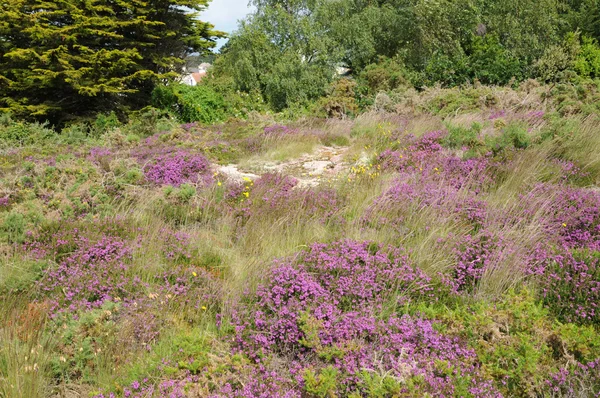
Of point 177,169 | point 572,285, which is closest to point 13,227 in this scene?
point 177,169

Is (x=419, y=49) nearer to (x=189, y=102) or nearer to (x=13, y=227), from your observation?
(x=189, y=102)

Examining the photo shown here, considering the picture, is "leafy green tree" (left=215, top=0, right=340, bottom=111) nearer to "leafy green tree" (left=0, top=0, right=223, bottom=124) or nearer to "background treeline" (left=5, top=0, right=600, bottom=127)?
"background treeline" (left=5, top=0, right=600, bottom=127)

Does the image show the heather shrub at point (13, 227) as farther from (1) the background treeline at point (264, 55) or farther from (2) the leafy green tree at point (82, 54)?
(2) the leafy green tree at point (82, 54)

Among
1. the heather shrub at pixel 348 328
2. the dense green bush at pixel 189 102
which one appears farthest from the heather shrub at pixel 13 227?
the dense green bush at pixel 189 102

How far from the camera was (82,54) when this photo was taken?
1519 centimetres

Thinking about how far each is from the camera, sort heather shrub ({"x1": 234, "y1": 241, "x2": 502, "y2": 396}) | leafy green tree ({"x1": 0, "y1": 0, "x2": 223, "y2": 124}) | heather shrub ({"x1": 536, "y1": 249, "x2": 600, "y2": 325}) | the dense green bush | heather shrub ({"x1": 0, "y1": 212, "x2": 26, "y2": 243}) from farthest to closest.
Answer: the dense green bush < leafy green tree ({"x1": 0, "y1": 0, "x2": 223, "y2": 124}) < heather shrub ({"x1": 0, "y1": 212, "x2": 26, "y2": 243}) < heather shrub ({"x1": 536, "y1": 249, "x2": 600, "y2": 325}) < heather shrub ({"x1": 234, "y1": 241, "x2": 502, "y2": 396})

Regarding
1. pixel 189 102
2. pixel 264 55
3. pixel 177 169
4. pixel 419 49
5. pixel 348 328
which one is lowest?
pixel 189 102

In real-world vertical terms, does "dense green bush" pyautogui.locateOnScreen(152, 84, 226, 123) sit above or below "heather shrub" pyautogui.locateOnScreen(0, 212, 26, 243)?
below

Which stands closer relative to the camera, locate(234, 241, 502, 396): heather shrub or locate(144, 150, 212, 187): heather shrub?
locate(234, 241, 502, 396): heather shrub

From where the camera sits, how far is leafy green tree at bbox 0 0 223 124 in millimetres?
14781

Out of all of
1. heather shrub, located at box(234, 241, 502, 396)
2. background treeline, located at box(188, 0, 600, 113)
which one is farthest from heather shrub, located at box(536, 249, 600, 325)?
background treeline, located at box(188, 0, 600, 113)

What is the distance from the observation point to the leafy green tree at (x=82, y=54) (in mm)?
14781

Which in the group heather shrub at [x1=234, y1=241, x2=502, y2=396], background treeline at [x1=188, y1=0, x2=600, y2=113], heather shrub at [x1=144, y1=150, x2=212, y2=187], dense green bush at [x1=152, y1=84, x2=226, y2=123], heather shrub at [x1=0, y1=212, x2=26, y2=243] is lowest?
dense green bush at [x1=152, y1=84, x2=226, y2=123]

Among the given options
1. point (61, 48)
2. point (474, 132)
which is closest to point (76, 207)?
point (474, 132)
